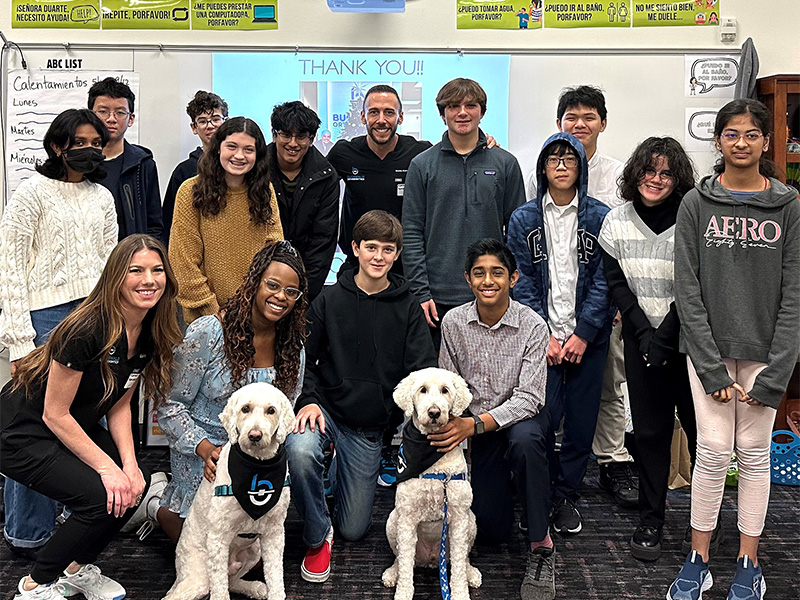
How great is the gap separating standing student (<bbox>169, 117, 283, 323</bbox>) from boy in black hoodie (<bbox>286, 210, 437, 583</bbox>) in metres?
0.40

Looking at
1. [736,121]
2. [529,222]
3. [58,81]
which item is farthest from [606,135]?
[58,81]

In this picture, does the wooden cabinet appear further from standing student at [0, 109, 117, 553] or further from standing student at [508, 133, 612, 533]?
standing student at [0, 109, 117, 553]

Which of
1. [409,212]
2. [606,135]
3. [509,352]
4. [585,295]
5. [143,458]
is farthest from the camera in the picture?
[606,135]

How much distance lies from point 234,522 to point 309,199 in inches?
60.9

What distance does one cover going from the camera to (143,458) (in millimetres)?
3861

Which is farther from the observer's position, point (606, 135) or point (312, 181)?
point (606, 135)

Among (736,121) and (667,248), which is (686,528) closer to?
(667,248)

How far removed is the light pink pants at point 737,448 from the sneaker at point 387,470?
1.47m

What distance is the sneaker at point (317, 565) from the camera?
2594 mm

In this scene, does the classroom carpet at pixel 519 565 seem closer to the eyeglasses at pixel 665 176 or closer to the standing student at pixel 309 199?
the standing student at pixel 309 199

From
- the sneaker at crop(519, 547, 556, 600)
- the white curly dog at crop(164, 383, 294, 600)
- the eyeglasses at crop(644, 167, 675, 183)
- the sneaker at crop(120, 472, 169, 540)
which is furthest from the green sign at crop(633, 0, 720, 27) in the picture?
the sneaker at crop(120, 472, 169, 540)

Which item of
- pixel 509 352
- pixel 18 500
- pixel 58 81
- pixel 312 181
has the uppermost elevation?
pixel 58 81

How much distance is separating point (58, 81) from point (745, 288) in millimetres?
3649

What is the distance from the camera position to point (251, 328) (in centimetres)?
254
